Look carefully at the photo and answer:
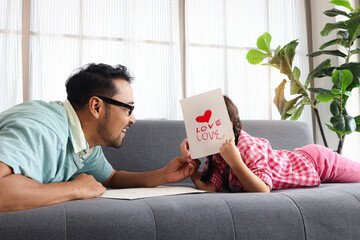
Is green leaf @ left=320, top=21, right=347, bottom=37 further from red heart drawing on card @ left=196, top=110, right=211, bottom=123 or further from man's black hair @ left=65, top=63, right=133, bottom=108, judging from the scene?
man's black hair @ left=65, top=63, right=133, bottom=108

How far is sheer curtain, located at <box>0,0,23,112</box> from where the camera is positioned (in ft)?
10.3

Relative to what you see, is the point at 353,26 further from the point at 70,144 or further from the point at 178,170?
the point at 70,144

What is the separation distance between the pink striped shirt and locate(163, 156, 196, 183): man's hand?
13 cm

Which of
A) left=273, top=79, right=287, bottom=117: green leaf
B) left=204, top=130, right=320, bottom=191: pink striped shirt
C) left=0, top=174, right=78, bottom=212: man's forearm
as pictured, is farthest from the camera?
left=273, top=79, right=287, bottom=117: green leaf

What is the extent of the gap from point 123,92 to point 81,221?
1.94 feet

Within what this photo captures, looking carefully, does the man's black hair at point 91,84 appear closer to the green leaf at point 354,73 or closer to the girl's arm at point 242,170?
the girl's arm at point 242,170

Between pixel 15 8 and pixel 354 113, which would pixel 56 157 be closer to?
pixel 15 8

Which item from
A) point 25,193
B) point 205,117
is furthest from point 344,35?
point 25,193

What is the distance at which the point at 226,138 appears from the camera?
4.76ft

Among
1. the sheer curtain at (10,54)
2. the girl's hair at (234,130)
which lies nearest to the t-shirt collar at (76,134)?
the girl's hair at (234,130)

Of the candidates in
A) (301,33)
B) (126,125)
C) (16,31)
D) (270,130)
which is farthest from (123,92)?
(301,33)

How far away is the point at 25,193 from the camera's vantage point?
99 cm

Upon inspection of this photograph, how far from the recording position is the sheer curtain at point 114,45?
3.33 metres

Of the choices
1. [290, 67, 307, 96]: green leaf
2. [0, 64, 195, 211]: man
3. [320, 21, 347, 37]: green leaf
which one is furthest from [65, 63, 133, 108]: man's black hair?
[320, 21, 347, 37]: green leaf
